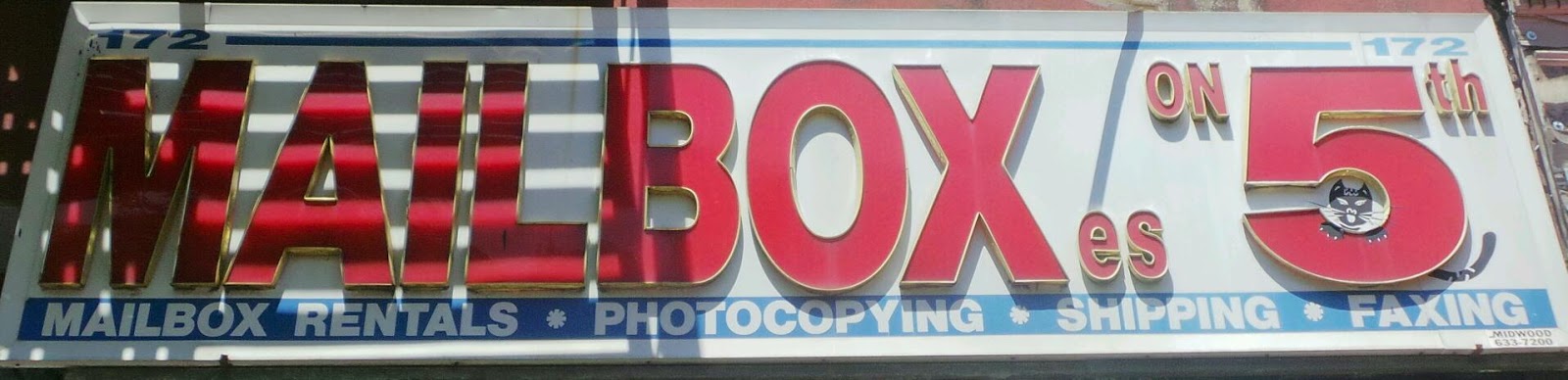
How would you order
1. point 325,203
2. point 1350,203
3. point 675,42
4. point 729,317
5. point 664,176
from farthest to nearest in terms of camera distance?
point 675,42 → point 1350,203 → point 664,176 → point 325,203 → point 729,317

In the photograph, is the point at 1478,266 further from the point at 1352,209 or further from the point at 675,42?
the point at 675,42

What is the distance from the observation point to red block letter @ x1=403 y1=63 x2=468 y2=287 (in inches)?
223

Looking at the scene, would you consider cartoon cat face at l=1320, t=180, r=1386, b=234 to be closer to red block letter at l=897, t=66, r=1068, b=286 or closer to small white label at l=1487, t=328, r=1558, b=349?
small white label at l=1487, t=328, r=1558, b=349

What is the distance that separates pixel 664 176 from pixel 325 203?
1.62 meters

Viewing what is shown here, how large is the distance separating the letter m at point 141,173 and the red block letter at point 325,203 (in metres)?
0.20

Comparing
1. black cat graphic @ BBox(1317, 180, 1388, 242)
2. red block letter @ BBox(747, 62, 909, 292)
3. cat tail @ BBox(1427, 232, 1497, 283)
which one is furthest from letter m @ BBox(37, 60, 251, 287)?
cat tail @ BBox(1427, 232, 1497, 283)

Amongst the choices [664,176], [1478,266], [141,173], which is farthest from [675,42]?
[1478,266]

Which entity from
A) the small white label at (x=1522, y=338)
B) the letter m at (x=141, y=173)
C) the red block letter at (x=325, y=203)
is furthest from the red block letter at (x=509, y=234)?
the small white label at (x=1522, y=338)

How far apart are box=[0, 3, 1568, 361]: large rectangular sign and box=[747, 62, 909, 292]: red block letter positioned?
0.05 feet

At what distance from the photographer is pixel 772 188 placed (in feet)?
19.4

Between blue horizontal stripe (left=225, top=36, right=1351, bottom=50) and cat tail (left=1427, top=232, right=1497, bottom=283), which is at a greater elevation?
blue horizontal stripe (left=225, top=36, right=1351, bottom=50)

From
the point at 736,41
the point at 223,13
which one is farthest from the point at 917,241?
the point at 223,13

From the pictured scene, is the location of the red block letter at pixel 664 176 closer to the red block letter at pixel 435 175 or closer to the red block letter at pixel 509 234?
the red block letter at pixel 509 234

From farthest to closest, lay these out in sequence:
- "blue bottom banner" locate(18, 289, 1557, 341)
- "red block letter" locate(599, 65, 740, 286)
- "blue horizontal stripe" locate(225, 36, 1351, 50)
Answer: "blue horizontal stripe" locate(225, 36, 1351, 50), "red block letter" locate(599, 65, 740, 286), "blue bottom banner" locate(18, 289, 1557, 341)
